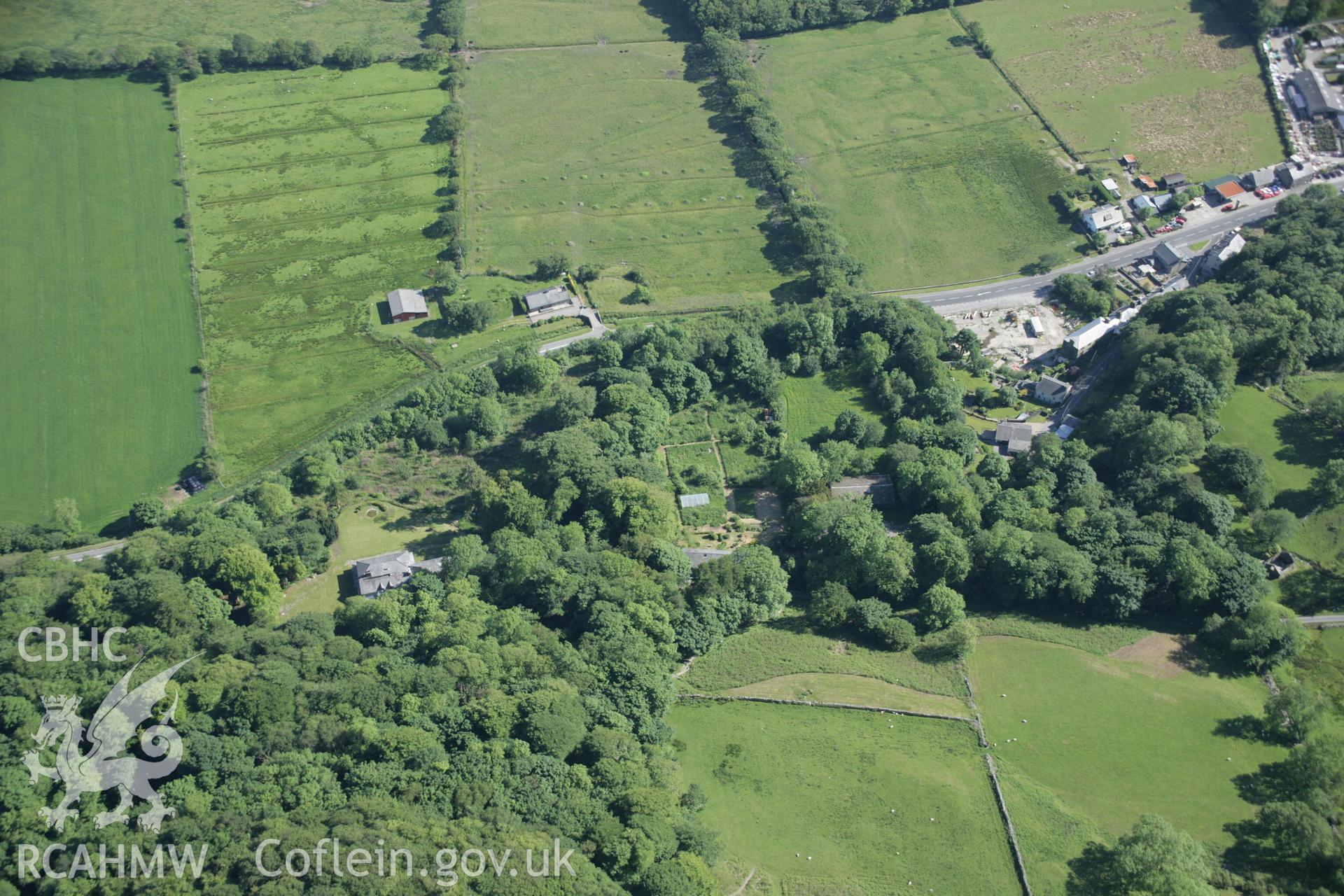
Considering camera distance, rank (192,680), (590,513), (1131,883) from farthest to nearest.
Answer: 1. (590,513)
2. (192,680)
3. (1131,883)

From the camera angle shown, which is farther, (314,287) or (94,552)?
(314,287)

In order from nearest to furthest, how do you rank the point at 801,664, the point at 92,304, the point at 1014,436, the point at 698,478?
the point at 801,664 < the point at 698,478 < the point at 1014,436 < the point at 92,304

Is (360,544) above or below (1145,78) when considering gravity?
below

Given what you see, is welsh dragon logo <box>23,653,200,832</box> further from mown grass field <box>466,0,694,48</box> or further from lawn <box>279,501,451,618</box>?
mown grass field <box>466,0,694,48</box>

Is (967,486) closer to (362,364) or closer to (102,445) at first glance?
(362,364)

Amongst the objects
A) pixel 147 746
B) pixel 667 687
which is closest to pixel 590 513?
pixel 667 687

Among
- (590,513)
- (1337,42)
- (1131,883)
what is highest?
(1337,42)

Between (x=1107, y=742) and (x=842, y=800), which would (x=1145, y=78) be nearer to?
(x=1107, y=742)

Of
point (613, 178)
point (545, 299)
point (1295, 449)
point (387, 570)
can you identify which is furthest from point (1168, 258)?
point (387, 570)
